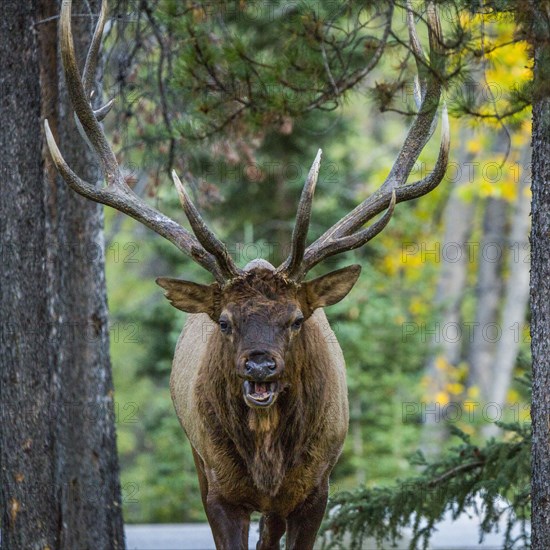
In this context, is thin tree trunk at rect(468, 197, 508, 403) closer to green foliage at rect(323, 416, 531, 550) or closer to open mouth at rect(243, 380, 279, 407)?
green foliage at rect(323, 416, 531, 550)

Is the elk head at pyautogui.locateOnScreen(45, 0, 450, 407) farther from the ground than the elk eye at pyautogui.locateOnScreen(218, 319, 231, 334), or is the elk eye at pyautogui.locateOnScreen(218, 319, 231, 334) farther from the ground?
the elk head at pyautogui.locateOnScreen(45, 0, 450, 407)

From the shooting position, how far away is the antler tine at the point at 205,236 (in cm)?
621

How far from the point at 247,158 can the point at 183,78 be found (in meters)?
2.58

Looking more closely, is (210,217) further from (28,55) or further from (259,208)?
(28,55)

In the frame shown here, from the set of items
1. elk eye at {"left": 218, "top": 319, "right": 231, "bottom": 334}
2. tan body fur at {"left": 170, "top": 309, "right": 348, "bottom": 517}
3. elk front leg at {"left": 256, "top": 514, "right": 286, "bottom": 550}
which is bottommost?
elk front leg at {"left": 256, "top": 514, "right": 286, "bottom": 550}

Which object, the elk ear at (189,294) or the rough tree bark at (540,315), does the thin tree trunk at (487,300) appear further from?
the rough tree bark at (540,315)

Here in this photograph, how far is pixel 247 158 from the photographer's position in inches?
402

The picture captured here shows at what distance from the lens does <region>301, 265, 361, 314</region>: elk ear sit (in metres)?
6.59

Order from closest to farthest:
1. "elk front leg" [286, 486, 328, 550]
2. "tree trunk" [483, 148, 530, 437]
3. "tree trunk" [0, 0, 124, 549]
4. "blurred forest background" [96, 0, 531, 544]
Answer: "elk front leg" [286, 486, 328, 550], "tree trunk" [0, 0, 124, 549], "blurred forest background" [96, 0, 531, 544], "tree trunk" [483, 148, 530, 437]

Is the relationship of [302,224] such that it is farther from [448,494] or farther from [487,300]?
[487,300]

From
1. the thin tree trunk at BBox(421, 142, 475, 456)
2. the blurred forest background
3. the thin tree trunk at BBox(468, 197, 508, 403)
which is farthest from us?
the thin tree trunk at BBox(468, 197, 508, 403)

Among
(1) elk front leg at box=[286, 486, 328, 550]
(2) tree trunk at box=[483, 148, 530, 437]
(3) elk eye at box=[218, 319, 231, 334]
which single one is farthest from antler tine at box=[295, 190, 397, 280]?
(2) tree trunk at box=[483, 148, 530, 437]

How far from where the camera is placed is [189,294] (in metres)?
6.58

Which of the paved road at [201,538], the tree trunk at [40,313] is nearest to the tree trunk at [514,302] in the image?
the paved road at [201,538]
